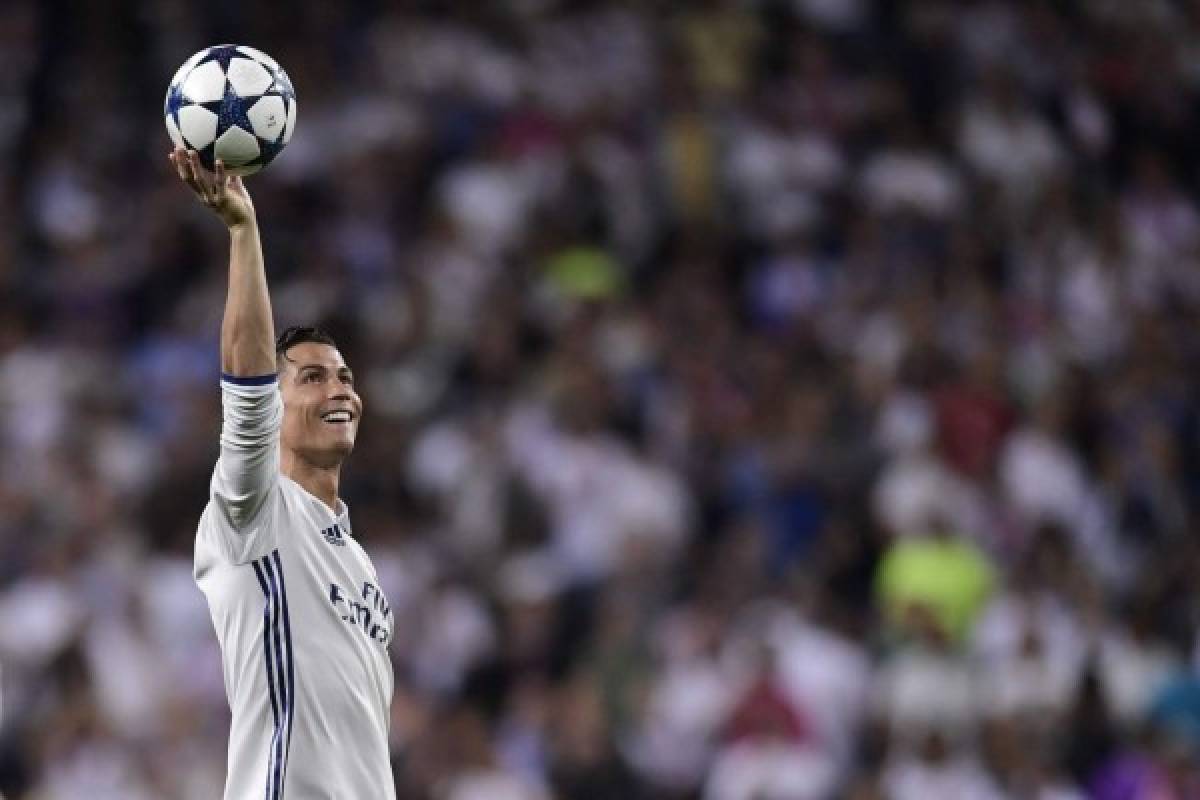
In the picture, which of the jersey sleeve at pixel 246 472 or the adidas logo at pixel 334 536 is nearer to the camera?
the jersey sleeve at pixel 246 472

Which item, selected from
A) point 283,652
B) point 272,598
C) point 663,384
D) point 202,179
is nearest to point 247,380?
point 202,179

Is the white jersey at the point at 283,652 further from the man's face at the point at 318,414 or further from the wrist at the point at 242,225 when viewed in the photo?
the wrist at the point at 242,225

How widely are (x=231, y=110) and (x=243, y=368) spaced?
80cm

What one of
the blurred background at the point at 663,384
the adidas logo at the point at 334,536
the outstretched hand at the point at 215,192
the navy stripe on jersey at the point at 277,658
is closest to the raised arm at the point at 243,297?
the outstretched hand at the point at 215,192

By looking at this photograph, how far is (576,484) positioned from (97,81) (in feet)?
14.3

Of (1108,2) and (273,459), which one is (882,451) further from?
(273,459)

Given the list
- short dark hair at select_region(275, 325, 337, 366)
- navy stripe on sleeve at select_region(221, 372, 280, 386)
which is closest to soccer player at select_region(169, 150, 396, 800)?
navy stripe on sleeve at select_region(221, 372, 280, 386)

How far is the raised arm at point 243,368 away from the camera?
16.1 ft

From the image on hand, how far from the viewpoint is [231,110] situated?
5.45m

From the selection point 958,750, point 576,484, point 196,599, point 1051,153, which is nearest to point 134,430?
point 196,599

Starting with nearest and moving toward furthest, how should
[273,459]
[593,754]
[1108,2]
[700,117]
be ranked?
[273,459] < [593,754] < [700,117] < [1108,2]

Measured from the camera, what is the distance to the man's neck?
5.54 m

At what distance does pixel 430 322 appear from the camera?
1282 centimetres

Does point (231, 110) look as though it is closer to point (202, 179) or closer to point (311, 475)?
point (202, 179)
